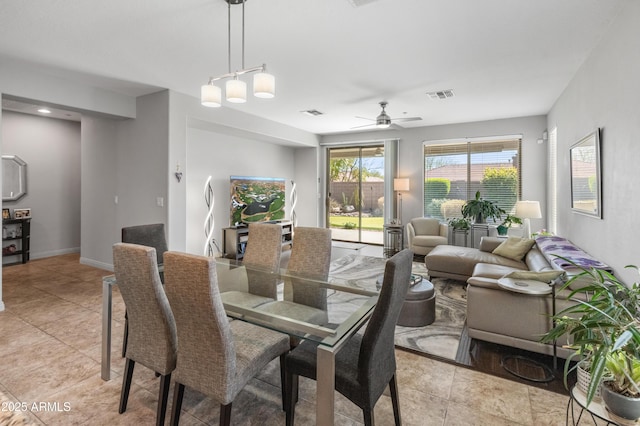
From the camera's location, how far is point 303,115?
19.3ft

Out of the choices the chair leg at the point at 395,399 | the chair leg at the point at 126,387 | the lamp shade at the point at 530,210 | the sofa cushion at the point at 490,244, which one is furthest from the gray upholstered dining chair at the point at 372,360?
the lamp shade at the point at 530,210

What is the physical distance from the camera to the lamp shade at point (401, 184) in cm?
686

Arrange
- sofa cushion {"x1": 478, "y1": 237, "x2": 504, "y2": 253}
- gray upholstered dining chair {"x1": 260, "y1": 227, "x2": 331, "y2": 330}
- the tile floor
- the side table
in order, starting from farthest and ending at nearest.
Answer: the side table, sofa cushion {"x1": 478, "y1": 237, "x2": 504, "y2": 253}, gray upholstered dining chair {"x1": 260, "y1": 227, "x2": 331, "y2": 330}, the tile floor

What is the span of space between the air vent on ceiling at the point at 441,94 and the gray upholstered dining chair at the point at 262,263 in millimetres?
3095

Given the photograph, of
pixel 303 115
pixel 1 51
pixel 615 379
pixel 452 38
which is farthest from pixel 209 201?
pixel 615 379

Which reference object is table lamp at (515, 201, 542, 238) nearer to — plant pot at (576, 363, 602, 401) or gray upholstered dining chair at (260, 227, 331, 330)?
gray upholstered dining chair at (260, 227, 331, 330)

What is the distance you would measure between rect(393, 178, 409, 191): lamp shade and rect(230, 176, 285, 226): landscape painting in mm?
2495

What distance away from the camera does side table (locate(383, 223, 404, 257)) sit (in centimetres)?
681

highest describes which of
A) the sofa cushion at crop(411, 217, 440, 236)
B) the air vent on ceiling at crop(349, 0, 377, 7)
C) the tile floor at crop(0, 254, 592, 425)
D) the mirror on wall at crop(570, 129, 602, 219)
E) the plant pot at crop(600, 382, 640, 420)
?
the air vent on ceiling at crop(349, 0, 377, 7)

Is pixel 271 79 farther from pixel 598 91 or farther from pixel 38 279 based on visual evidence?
pixel 38 279

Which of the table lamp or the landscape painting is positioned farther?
the landscape painting

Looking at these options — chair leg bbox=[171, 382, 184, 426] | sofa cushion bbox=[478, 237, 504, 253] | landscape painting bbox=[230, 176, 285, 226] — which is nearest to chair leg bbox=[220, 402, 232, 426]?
chair leg bbox=[171, 382, 184, 426]

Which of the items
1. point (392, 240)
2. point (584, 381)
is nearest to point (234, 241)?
point (392, 240)

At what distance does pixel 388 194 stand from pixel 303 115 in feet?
8.89
